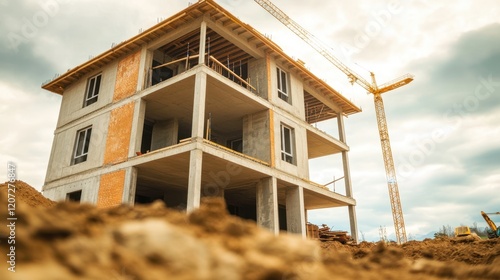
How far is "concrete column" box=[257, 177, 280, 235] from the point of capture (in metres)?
13.5

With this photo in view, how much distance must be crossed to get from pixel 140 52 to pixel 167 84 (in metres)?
3.52

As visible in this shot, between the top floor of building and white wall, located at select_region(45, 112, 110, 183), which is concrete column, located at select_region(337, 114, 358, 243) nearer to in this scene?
the top floor of building

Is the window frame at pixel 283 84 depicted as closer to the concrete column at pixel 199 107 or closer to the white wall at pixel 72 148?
the concrete column at pixel 199 107

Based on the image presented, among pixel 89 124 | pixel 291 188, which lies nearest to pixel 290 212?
pixel 291 188

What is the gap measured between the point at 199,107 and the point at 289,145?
250 inches

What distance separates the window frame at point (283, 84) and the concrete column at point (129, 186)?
27.6 feet

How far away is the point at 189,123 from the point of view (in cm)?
1703

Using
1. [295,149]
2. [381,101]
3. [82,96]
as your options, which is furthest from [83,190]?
[381,101]

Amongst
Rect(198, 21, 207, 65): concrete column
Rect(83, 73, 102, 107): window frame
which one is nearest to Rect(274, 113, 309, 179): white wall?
Rect(198, 21, 207, 65): concrete column

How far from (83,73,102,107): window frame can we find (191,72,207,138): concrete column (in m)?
7.79

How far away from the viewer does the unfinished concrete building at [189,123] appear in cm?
1281

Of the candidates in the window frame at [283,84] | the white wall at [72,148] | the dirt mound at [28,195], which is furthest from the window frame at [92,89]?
the window frame at [283,84]

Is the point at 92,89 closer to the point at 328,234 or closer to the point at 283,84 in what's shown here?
the point at 283,84

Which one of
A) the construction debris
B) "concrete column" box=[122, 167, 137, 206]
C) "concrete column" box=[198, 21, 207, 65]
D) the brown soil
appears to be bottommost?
the brown soil
